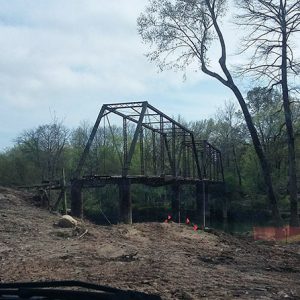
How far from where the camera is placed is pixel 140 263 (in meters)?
10.7

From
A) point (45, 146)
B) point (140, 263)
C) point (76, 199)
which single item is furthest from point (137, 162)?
point (140, 263)

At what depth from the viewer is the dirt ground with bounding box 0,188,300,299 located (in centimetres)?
823

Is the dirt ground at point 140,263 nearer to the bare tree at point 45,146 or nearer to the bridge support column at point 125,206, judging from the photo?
the bridge support column at point 125,206

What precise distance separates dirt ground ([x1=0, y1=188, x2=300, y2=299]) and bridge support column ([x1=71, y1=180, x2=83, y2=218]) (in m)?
10.3

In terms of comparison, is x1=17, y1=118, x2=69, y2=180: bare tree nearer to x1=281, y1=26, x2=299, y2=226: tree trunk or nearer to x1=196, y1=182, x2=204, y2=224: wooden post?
x1=196, y1=182, x2=204, y2=224: wooden post

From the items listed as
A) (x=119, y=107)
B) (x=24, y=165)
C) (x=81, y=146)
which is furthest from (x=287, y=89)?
(x=81, y=146)

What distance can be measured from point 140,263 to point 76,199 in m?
18.4

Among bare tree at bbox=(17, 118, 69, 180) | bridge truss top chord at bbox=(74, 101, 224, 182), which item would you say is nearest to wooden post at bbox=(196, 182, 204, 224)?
bridge truss top chord at bbox=(74, 101, 224, 182)

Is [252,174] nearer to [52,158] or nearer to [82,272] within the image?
[52,158]

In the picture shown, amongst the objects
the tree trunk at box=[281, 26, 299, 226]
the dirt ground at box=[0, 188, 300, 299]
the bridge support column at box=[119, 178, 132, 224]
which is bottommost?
the dirt ground at box=[0, 188, 300, 299]

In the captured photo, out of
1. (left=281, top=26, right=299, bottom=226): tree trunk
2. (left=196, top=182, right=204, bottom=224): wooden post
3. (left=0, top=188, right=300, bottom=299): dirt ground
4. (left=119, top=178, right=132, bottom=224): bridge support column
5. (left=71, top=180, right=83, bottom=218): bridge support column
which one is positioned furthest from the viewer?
(left=196, top=182, right=204, bottom=224): wooden post

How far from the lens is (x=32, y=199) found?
2327 centimetres

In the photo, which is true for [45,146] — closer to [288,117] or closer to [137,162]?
[137,162]

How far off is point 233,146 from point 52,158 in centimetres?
3054
